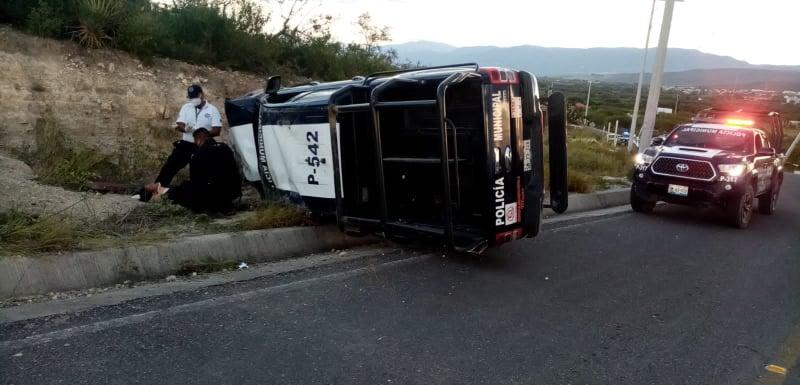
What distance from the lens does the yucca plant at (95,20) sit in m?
10.9

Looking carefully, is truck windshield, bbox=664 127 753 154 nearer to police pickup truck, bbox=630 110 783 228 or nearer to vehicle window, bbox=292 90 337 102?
police pickup truck, bbox=630 110 783 228

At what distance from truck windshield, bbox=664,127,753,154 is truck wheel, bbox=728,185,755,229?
89 cm

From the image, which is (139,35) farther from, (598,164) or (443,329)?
(598,164)

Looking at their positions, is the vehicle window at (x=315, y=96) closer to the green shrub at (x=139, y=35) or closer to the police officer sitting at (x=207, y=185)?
the police officer sitting at (x=207, y=185)

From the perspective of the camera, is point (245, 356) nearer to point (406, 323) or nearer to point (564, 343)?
point (406, 323)

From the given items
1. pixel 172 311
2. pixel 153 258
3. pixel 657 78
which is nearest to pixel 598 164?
pixel 657 78

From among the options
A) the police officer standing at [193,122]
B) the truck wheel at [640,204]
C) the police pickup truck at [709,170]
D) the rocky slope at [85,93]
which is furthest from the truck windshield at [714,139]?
the rocky slope at [85,93]

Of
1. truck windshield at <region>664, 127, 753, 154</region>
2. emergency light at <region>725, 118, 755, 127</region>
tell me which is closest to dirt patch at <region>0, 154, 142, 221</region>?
truck windshield at <region>664, 127, 753, 154</region>

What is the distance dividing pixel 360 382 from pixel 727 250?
6.72 metres

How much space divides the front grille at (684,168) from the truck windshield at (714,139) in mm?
967

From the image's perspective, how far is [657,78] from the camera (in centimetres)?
1725

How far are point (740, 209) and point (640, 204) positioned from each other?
1.57 meters

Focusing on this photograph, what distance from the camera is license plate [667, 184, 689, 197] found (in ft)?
35.2

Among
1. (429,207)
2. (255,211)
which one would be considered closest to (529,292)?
(429,207)
